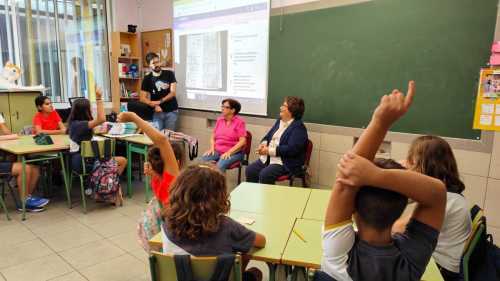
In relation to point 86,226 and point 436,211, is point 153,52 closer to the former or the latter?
point 86,226

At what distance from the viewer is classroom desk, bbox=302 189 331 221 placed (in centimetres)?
192

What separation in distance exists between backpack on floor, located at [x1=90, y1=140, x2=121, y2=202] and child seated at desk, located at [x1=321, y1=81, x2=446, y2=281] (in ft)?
10.4

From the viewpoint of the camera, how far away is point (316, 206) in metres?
2.08

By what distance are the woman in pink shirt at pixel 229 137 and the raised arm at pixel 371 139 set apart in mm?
3085

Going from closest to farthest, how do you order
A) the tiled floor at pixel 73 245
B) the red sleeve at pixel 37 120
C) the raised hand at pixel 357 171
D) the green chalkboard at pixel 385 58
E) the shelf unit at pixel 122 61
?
1. the raised hand at pixel 357 171
2. the tiled floor at pixel 73 245
3. the green chalkboard at pixel 385 58
4. the red sleeve at pixel 37 120
5. the shelf unit at pixel 122 61

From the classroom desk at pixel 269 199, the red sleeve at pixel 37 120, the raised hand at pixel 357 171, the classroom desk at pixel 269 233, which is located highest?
the raised hand at pixel 357 171

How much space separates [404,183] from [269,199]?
4.38ft

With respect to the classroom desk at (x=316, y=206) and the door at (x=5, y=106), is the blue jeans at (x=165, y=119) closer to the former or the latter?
the door at (x=5, y=106)

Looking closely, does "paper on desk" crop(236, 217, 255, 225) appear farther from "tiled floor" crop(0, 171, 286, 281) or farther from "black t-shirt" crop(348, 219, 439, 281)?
"tiled floor" crop(0, 171, 286, 281)

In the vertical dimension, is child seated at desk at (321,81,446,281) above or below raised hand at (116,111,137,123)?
below

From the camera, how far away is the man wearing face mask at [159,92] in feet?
17.2

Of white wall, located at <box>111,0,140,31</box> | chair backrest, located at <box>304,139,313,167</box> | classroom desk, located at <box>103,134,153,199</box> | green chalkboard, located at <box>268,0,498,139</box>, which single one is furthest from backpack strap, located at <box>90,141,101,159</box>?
white wall, located at <box>111,0,140,31</box>

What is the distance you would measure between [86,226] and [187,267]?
8.39ft

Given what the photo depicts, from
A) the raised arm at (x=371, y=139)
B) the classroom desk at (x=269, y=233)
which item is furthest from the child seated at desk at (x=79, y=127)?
the raised arm at (x=371, y=139)
